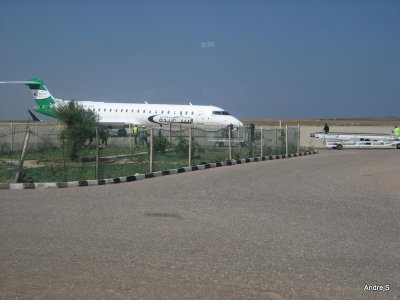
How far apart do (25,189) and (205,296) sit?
33.4 feet

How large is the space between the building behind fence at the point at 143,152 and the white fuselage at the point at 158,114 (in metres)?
12.7

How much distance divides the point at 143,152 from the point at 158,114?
74.3ft

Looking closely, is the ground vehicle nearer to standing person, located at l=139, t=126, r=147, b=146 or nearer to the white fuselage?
the white fuselage

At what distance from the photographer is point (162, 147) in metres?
26.5

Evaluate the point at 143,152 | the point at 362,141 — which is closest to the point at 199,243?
the point at 143,152

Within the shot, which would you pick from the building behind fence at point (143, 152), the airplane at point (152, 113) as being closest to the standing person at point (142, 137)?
the building behind fence at point (143, 152)

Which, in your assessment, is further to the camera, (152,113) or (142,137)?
(152,113)

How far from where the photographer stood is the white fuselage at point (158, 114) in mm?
46469

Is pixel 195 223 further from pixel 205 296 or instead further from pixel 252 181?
pixel 252 181

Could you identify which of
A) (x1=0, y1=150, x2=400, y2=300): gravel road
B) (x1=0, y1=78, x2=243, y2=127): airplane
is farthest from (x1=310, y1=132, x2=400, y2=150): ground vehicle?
(x1=0, y1=150, x2=400, y2=300): gravel road

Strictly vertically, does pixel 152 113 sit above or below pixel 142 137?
above

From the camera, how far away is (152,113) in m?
49.0

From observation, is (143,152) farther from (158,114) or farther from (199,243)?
(158,114)

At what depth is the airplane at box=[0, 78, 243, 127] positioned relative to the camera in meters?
46.5
